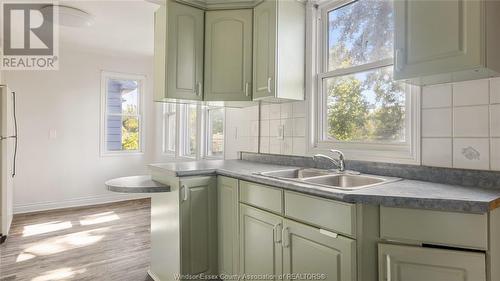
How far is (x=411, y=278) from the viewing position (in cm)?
117

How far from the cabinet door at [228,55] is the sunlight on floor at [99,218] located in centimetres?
244

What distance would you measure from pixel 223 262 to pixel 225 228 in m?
0.25

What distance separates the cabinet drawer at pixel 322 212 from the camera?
1233 millimetres

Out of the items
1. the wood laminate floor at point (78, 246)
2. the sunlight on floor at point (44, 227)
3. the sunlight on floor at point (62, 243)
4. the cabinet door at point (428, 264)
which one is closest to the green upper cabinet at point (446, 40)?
the cabinet door at point (428, 264)

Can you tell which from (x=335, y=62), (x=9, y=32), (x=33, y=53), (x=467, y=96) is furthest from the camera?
(x=33, y=53)

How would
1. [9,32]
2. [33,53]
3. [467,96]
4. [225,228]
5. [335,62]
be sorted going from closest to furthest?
[467,96]
[225,228]
[335,62]
[9,32]
[33,53]

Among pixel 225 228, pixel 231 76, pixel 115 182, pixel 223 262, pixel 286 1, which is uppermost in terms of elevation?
pixel 286 1

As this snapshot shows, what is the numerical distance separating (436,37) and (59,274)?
2995 mm

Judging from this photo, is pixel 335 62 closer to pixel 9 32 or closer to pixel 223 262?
pixel 223 262

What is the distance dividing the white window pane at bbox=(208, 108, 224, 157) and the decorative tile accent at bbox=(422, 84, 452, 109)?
2136 mm

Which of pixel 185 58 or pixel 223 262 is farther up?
pixel 185 58

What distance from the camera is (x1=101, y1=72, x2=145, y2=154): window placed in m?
4.70

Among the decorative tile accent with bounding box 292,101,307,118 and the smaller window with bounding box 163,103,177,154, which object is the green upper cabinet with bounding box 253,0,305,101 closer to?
the decorative tile accent with bounding box 292,101,307,118

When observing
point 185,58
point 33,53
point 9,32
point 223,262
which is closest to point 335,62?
point 185,58
